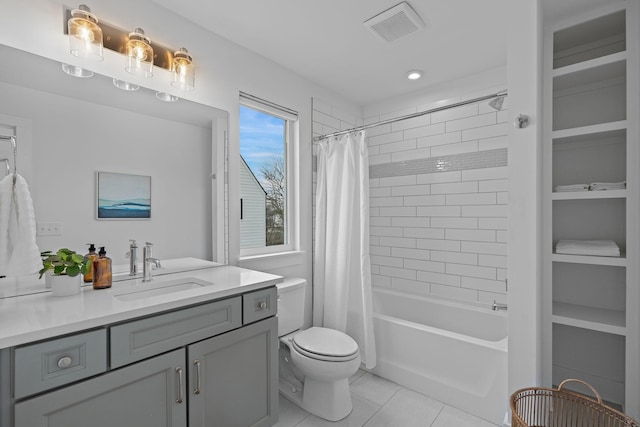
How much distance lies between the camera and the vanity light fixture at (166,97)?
1765 mm

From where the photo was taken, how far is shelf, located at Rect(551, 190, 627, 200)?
1481 millimetres

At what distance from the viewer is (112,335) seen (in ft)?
3.62

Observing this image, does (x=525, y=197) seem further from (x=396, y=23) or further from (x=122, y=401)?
(x=122, y=401)

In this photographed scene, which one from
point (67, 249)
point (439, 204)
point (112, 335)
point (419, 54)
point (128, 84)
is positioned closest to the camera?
point (112, 335)

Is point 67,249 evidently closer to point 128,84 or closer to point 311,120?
point 128,84

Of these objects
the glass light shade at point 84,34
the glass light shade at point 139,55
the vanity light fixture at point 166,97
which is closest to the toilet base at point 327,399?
the vanity light fixture at point 166,97

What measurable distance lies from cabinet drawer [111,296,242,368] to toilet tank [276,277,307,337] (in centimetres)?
60

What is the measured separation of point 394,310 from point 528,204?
1.81 m

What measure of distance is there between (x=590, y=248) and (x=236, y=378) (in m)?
1.95

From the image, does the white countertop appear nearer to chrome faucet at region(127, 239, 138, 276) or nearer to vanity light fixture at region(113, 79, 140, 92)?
chrome faucet at region(127, 239, 138, 276)

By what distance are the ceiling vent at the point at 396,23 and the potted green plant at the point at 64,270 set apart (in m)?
2.04

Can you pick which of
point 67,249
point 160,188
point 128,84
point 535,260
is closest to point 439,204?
point 535,260

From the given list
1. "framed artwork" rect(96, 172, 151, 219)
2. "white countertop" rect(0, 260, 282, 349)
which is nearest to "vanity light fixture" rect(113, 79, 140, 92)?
"framed artwork" rect(96, 172, 151, 219)

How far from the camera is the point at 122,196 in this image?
Result: 5.31 ft
